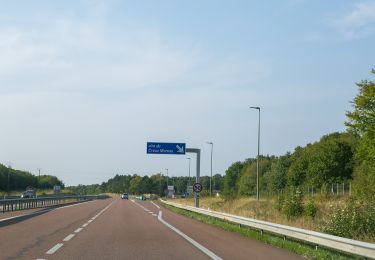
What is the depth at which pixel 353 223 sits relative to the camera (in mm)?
18141

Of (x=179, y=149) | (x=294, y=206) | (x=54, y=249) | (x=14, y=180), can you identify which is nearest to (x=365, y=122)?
(x=179, y=149)

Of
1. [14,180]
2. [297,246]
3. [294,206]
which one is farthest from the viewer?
[14,180]

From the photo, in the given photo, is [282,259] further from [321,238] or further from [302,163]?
[302,163]

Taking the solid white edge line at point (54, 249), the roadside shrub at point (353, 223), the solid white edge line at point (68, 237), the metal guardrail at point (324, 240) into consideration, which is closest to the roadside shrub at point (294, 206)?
the metal guardrail at point (324, 240)

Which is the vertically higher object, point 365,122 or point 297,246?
point 365,122

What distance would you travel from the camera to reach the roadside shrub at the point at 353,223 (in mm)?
17656

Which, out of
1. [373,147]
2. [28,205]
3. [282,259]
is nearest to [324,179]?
[373,147]

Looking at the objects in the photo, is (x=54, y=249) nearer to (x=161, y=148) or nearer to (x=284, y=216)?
(x=284, y=216)

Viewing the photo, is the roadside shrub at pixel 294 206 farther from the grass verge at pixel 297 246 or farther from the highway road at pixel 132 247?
the highway road at pixel 132 247

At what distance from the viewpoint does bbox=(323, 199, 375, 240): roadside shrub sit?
17.7 m

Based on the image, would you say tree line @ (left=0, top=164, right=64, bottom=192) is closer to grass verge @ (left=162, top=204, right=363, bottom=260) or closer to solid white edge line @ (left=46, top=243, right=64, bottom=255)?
grass verge @ (left=162, top=204, right=363, bottom=260)

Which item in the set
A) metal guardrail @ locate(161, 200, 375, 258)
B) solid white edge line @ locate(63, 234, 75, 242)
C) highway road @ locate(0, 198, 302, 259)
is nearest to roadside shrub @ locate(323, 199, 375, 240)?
metal guardrail @ locate(161, 200, 375, 258)

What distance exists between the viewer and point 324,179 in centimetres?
8450

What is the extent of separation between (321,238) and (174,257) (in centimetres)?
383
